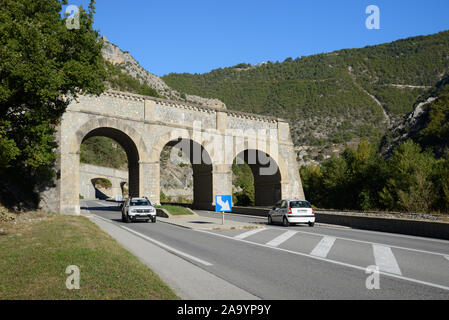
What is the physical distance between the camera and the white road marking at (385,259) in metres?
8.44

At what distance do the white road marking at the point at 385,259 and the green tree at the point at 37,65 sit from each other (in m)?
11.3

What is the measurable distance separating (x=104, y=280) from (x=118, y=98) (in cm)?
2823

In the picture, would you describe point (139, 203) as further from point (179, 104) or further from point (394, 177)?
point (394, 177)

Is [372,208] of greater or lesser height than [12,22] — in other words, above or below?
below

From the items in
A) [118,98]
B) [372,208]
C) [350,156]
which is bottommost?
[372,208]

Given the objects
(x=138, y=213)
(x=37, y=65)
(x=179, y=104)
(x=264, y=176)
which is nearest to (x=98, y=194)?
(x=264, y=176)

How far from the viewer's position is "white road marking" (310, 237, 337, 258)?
1059 centimetres

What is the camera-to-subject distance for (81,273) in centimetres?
694

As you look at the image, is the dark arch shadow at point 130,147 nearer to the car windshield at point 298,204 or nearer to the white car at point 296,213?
the white car at point 296,213

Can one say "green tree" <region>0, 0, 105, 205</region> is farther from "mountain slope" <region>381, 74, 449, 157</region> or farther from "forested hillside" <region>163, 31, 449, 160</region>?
"forested hillside" <region>163, 31, 449, 160</region>
